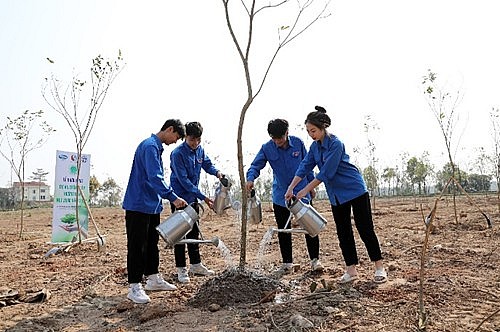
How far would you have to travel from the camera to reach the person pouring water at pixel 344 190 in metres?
4.02

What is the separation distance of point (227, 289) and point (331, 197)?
1.22 m

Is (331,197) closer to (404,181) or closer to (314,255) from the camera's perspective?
(314,255)

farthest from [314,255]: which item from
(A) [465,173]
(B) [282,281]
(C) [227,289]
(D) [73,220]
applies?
(A) [465,173]

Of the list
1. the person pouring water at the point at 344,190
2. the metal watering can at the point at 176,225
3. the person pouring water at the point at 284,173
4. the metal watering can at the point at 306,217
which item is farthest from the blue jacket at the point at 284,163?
the metal watering can at the point at 176,225

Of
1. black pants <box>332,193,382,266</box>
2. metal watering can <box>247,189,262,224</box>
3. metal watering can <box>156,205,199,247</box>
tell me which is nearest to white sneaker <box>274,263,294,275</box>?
metal watering can <box>247,189,262,224</box>

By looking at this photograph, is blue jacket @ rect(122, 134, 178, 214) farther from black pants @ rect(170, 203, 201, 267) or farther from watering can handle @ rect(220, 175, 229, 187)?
watering can handle @ rect(220, 175, 229, 187)

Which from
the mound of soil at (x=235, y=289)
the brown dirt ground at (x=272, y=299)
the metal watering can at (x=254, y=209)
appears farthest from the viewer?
the metal watering can at (x=254, y=209)

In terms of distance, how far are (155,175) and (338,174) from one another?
158 centimetres

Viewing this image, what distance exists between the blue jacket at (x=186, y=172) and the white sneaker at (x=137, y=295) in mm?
1091

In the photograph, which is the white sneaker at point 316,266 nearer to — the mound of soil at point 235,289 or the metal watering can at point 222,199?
the mound of soil at point 235,289

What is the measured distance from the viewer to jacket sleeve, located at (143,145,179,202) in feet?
12.5

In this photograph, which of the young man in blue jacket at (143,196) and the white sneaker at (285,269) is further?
the white sneaker at (285,269)

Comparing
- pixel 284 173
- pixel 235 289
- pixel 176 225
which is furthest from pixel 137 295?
pixel 284 173

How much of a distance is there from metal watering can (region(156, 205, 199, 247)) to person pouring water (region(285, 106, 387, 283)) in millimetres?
997
